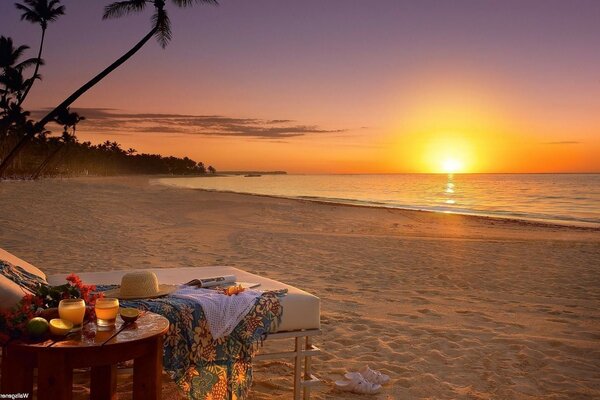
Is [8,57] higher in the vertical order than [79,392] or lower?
higher

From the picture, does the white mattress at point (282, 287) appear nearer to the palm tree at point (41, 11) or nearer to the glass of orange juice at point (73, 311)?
the glass of orange juice at point (73, 311)

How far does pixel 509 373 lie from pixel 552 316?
7.68ft

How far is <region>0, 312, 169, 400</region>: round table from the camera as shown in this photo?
7.75ft

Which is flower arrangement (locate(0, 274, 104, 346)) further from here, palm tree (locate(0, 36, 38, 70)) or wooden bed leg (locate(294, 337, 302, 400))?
palm tree (locate(0, 36, 38, 70))

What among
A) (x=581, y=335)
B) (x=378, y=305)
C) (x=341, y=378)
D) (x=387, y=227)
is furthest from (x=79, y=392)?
(x=387, y=227)

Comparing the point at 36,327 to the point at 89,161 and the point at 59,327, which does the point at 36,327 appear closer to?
the point at 59,327

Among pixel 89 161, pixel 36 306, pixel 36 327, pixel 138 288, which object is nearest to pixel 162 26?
pixel 138 288

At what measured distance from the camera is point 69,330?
2.52 meters

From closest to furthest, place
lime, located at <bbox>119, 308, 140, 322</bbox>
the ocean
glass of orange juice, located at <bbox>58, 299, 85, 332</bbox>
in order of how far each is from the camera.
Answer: glass of orange juice, located at <bbox>58, 299, 85, 332</bbox>, lime, located at <bbox>119, 308, 140, 322</bbox>, the ocean

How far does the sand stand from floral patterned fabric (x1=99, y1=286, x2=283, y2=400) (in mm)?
417

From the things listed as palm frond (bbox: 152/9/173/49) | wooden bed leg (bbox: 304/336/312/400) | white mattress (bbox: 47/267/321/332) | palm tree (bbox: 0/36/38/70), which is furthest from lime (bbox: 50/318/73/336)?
palm tree (bbox: 0/36/38/70)

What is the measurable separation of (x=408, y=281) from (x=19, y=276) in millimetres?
6200

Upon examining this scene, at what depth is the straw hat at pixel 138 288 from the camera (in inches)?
140

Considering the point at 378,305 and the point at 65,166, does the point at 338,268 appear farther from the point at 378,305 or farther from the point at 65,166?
the point at 65,166
